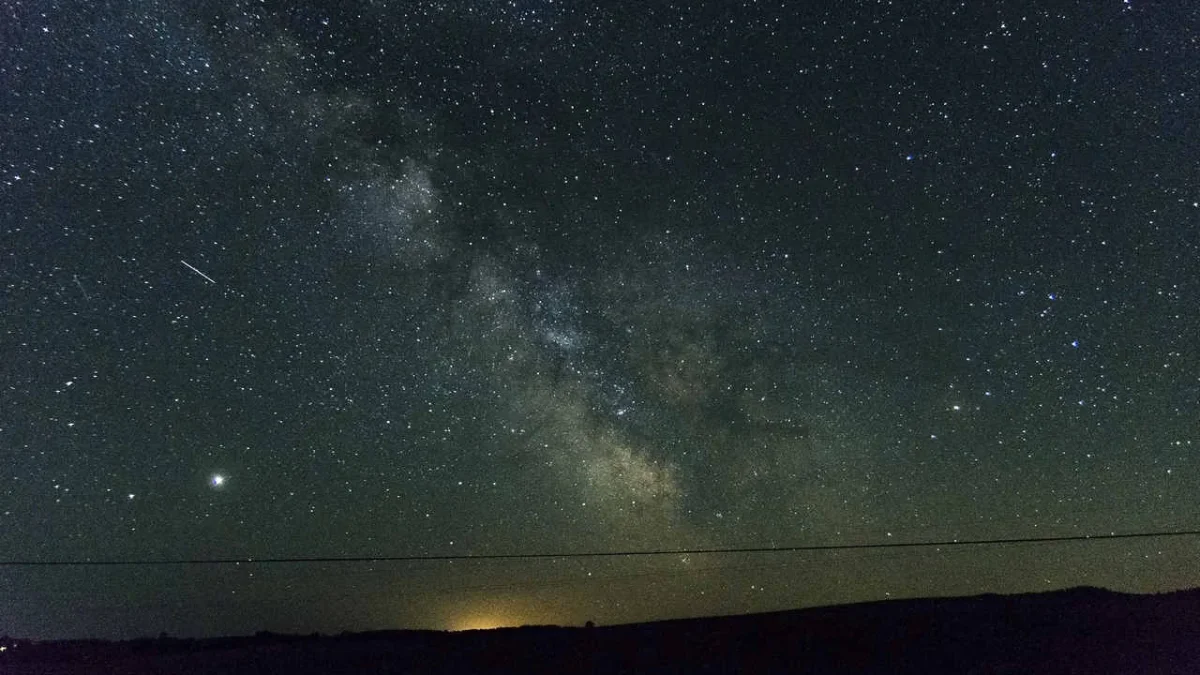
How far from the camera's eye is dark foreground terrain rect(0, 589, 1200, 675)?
54.6 feet

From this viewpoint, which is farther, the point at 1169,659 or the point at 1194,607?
the point at 1194,607

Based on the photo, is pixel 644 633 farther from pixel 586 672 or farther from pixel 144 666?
pixel 144 666

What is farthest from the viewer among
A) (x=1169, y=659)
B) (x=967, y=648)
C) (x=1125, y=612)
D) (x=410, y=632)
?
(x=410, y=632)

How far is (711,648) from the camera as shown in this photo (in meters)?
18.9

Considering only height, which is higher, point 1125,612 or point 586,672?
point 1125,612

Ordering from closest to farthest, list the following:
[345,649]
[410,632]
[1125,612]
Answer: [1125,612]
[345,649]
[410,632]

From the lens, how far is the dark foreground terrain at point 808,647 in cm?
1664

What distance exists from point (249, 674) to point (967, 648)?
16788 millimetres

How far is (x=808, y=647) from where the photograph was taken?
61.1 feet

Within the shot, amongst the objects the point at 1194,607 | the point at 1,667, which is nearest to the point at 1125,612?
the point at 1194,607

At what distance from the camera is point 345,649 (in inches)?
873

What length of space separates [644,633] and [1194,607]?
1429 centimetres

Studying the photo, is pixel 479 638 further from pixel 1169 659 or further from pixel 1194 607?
pixel 1194 607

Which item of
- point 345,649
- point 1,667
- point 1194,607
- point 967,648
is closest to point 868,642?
point 967,648
